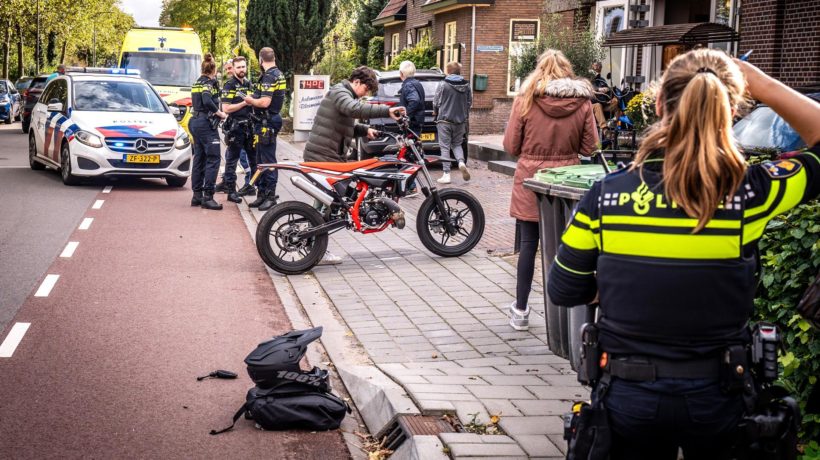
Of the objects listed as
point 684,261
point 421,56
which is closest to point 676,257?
point 684,261

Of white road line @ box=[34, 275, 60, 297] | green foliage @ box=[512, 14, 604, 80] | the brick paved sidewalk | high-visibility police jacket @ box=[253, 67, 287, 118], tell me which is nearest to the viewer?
the brick paved sidewalk

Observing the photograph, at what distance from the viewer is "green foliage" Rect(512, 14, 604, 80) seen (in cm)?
2186

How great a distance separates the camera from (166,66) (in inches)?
1067

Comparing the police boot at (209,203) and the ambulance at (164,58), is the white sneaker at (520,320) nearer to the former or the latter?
the police boot at (209,203)

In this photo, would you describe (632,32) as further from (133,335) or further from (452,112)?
(133,335)

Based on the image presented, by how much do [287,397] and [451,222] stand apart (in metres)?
5.03

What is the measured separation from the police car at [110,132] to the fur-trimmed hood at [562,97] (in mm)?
10155

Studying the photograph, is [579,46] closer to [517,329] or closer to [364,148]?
[364,148]

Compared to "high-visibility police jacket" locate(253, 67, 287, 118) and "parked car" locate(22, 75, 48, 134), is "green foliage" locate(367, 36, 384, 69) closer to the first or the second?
"parked car" locate(22, 75, 48, 134)

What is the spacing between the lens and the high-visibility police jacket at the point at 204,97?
13.9m

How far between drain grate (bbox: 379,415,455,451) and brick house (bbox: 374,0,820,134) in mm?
7065

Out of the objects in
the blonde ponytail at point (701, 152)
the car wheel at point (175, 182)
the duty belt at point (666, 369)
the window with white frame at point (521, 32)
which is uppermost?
the window with white frame at point (521, 32)

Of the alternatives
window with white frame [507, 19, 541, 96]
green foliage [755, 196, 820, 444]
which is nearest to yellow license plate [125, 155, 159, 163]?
green foliage [755, 196, 820, 444]

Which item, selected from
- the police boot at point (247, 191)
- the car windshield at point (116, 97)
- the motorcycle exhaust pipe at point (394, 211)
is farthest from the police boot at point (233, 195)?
the motorcycle exhaust pipe at point (394, 211)
